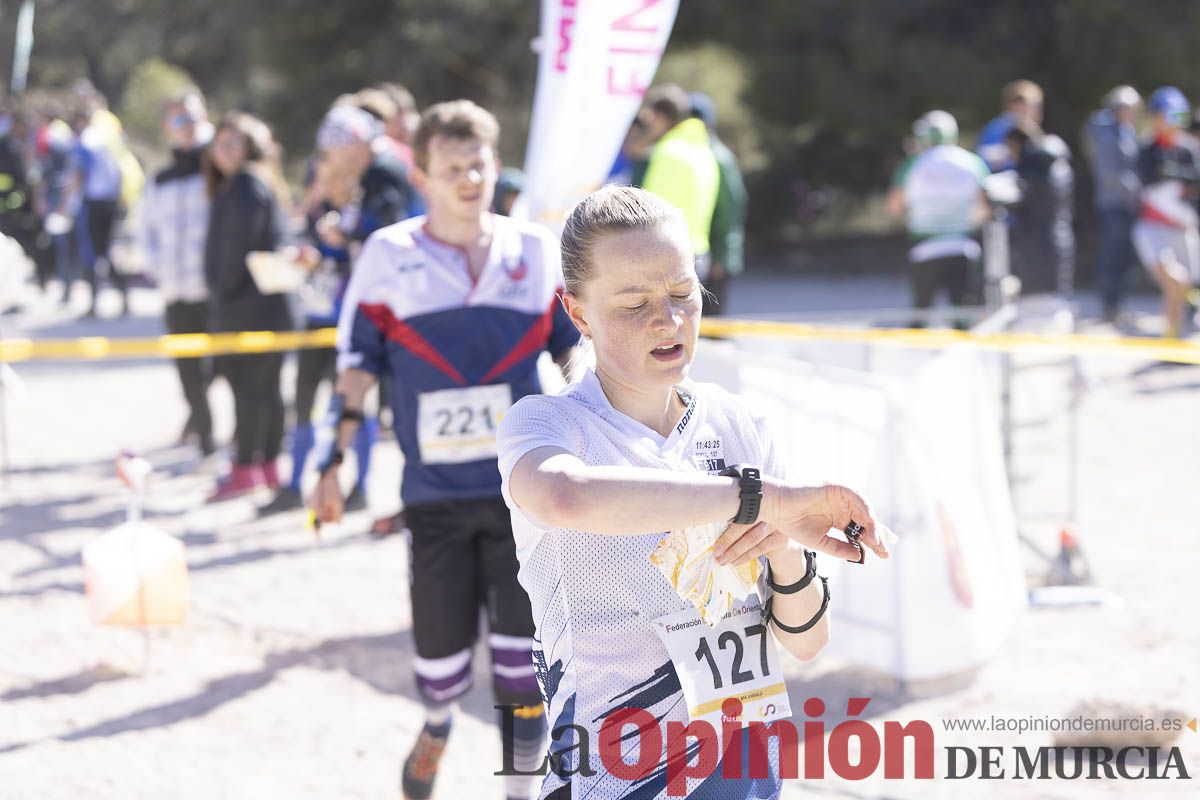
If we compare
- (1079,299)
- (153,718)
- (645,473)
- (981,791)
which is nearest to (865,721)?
(981,791)

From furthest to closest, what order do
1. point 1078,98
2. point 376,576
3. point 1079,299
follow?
point 1078,98 → point 1079,299 → point 376,576

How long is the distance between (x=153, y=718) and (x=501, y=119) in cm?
1737

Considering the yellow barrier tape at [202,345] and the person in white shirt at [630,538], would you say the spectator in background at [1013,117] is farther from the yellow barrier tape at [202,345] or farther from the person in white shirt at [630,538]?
the person in white shirt at [630,538]

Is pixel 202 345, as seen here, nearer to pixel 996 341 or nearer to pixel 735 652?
pixel 996 341

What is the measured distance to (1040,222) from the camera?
10.2 metres

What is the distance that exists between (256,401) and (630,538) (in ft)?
22.1

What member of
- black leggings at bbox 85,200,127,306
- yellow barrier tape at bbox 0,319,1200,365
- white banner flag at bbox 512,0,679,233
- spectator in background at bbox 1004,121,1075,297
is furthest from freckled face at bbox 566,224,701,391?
black leggings at bbox 85,200,127,306

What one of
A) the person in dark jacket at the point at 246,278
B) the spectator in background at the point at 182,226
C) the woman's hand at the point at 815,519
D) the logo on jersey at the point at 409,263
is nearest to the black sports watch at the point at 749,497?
the woman's hand at the point at 815,519

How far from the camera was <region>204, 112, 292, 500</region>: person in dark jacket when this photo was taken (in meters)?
8.32

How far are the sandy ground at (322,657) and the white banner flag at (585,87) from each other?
2059 mm

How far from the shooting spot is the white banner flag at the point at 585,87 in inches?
203

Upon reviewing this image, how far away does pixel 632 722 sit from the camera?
2.31 meters

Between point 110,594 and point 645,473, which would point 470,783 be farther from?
point 645,473

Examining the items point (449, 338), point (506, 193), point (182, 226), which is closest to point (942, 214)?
point (506, 193)
